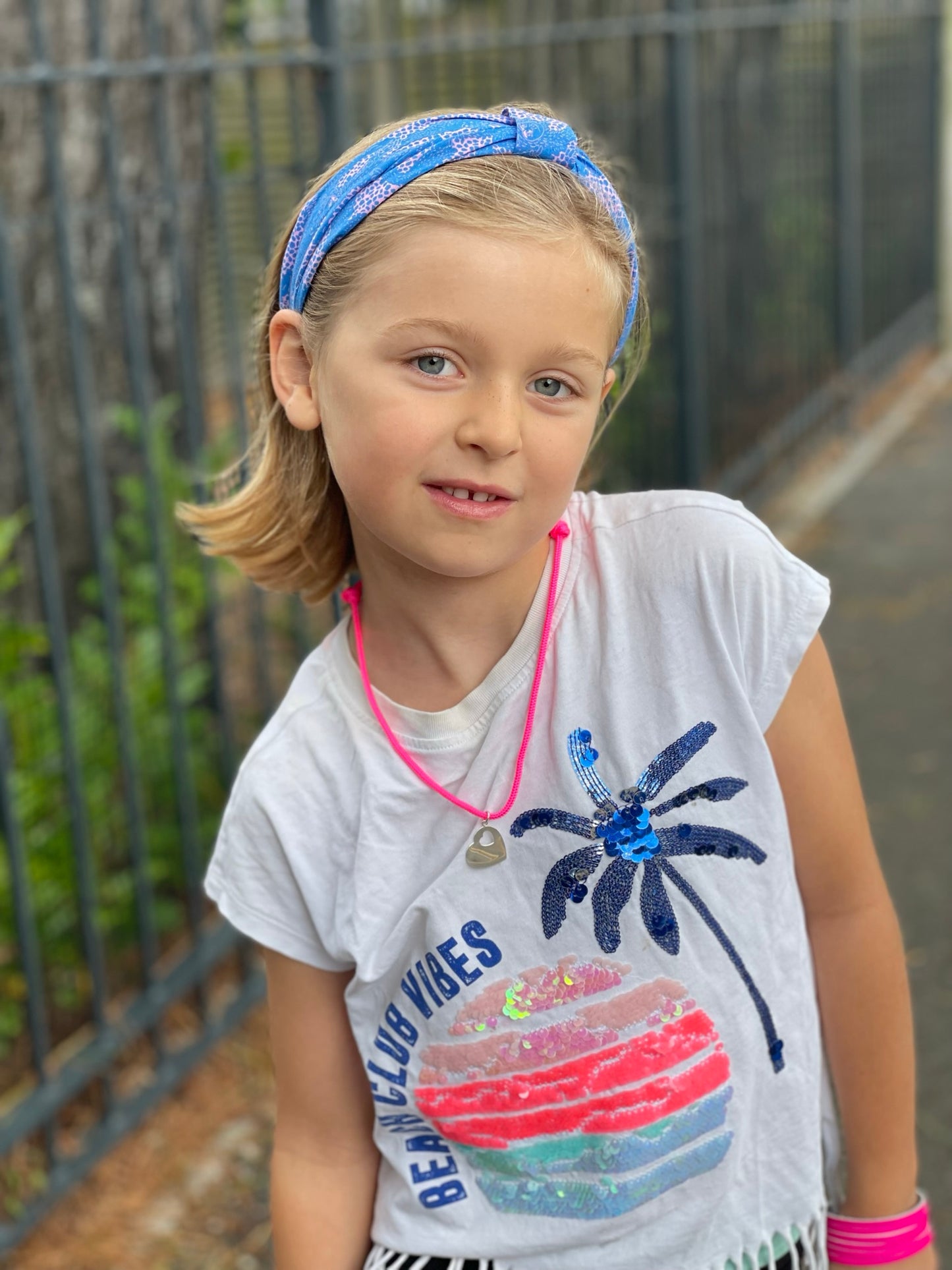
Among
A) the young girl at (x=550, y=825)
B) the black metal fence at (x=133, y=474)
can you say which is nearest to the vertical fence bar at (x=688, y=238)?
the black metal fence at (x=133, y=474)

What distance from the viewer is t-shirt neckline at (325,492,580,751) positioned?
143 cm

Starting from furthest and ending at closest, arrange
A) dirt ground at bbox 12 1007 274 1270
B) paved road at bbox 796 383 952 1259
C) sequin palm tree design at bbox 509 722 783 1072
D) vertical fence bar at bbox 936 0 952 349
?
vertical fence bar at bbox 936 0 952 349 < paved road at bbox 796 383 952 1259 < dirt ground at bbox 12 1007 274 1270 < sequin palm tree design at bbox 509 722 783 1072

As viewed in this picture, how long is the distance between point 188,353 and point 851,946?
2.15 metres

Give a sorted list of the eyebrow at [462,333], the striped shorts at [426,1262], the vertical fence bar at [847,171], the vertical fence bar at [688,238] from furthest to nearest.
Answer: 1. the vertical fence bar at [847,171]
2. the vertical fence bar at [688,238]
3. the striped shorts at [426,1262]
4. the eyebrow at [462,333]

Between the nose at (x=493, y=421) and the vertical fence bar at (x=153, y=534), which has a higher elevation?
the nose at (x=493, y=421)

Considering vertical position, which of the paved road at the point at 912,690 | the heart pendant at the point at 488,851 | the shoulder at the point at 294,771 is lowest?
the paved road at the point at 912,690

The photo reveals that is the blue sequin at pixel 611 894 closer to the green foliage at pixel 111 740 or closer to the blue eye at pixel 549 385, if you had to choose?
the blue eye at pixel 549 385

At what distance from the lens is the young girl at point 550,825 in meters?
1.31

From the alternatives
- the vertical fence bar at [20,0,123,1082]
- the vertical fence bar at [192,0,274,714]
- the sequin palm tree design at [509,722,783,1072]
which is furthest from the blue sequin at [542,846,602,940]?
the vertical fence bar at [192,0,274,714]

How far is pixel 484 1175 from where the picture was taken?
149 centimetres

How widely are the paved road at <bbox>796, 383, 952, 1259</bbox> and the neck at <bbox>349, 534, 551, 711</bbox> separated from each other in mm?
1873

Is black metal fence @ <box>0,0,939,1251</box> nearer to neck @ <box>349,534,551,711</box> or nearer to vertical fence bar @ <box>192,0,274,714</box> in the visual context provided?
vertical fence bar @ <box>192,0,274,714</box>

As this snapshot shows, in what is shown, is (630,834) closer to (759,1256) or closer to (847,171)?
(759,1256)

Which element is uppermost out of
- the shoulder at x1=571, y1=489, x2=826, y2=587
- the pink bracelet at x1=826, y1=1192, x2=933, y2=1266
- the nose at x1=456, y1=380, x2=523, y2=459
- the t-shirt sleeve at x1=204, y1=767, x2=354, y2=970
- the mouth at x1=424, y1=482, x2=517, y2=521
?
the nose at x1=456, y1=380, x2=523, y2=459
